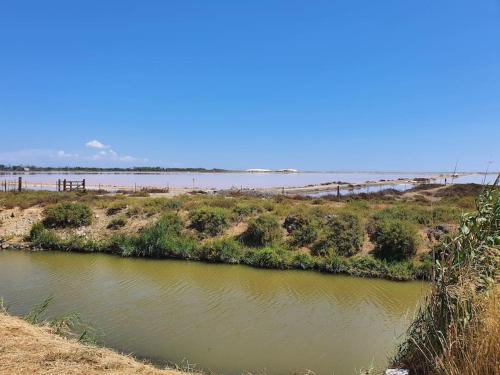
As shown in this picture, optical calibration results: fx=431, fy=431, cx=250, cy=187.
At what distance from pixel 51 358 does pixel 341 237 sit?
1537cm

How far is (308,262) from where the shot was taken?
1875 centimetres

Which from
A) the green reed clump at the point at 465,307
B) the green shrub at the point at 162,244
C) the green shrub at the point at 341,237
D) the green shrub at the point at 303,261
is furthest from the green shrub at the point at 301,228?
the green reed clump at the point at 465,307

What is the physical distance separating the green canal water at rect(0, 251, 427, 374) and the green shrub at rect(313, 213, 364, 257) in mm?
2158

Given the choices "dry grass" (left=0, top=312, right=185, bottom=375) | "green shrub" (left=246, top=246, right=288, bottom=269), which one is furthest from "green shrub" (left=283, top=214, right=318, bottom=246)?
"dry grass" (left=0, top=312, right=185, bottom=375)

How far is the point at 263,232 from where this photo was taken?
21500 millimetres

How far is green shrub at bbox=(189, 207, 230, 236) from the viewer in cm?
2278

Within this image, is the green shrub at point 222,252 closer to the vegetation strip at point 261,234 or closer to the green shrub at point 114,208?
the vegetation strip at point 261,234

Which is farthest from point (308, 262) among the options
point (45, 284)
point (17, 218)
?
point (17, 218)

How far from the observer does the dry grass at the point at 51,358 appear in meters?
6.18

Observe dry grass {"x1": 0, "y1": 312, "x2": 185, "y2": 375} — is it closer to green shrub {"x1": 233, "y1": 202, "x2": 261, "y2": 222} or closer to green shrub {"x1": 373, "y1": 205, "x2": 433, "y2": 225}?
green shrub {"x1": 233, "y1": 202, "x2": 261, "y2": 222}

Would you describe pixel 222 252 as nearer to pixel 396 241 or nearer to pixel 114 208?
pixel 396 241

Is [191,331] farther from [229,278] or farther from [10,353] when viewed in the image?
[229,278]

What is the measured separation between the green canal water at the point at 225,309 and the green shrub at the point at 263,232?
2777 mm

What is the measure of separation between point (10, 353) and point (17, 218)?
21.7 m
